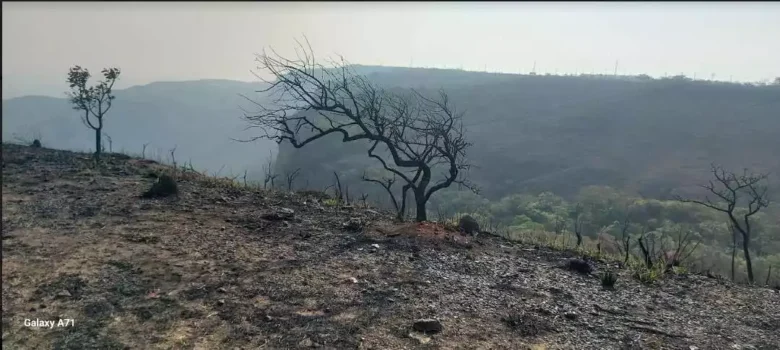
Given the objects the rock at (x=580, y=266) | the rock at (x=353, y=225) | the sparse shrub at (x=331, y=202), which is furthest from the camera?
the sparse shrub at (x=331, y=202)

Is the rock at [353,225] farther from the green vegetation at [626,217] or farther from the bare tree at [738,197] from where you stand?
the green vegetation at [626,217]

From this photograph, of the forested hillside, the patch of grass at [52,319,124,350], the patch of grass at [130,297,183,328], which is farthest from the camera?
the forested hillside

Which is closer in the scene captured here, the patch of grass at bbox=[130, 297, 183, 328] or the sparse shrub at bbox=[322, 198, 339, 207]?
the patch of grass at bbox=[130, 297, 183, 328]

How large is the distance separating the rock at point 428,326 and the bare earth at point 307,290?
0.08m

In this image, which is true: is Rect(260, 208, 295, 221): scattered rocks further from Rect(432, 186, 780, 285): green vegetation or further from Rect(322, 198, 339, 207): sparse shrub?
Rect(432, 186, 780, 285): green vegetation

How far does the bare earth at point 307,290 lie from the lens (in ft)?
12.4

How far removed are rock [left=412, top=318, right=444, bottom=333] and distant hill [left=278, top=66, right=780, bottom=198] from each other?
134 feet

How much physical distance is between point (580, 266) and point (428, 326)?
8.85ft

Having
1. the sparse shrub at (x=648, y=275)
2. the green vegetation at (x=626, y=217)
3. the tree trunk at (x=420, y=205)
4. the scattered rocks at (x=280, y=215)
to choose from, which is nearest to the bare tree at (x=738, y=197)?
the sparse shrub at (x=648, y=275)

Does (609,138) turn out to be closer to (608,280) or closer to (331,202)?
(331,202)

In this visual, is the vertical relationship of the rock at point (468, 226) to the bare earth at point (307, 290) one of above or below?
above

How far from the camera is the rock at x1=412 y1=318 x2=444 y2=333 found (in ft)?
12.8

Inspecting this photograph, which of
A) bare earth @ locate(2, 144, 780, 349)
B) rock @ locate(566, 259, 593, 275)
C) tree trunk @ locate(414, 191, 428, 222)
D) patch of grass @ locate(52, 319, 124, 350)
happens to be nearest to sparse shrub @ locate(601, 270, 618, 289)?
bare earth @ locate(2, 144, 780, 349)

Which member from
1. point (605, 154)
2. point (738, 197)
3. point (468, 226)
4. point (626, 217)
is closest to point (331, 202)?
point (468, 226)
